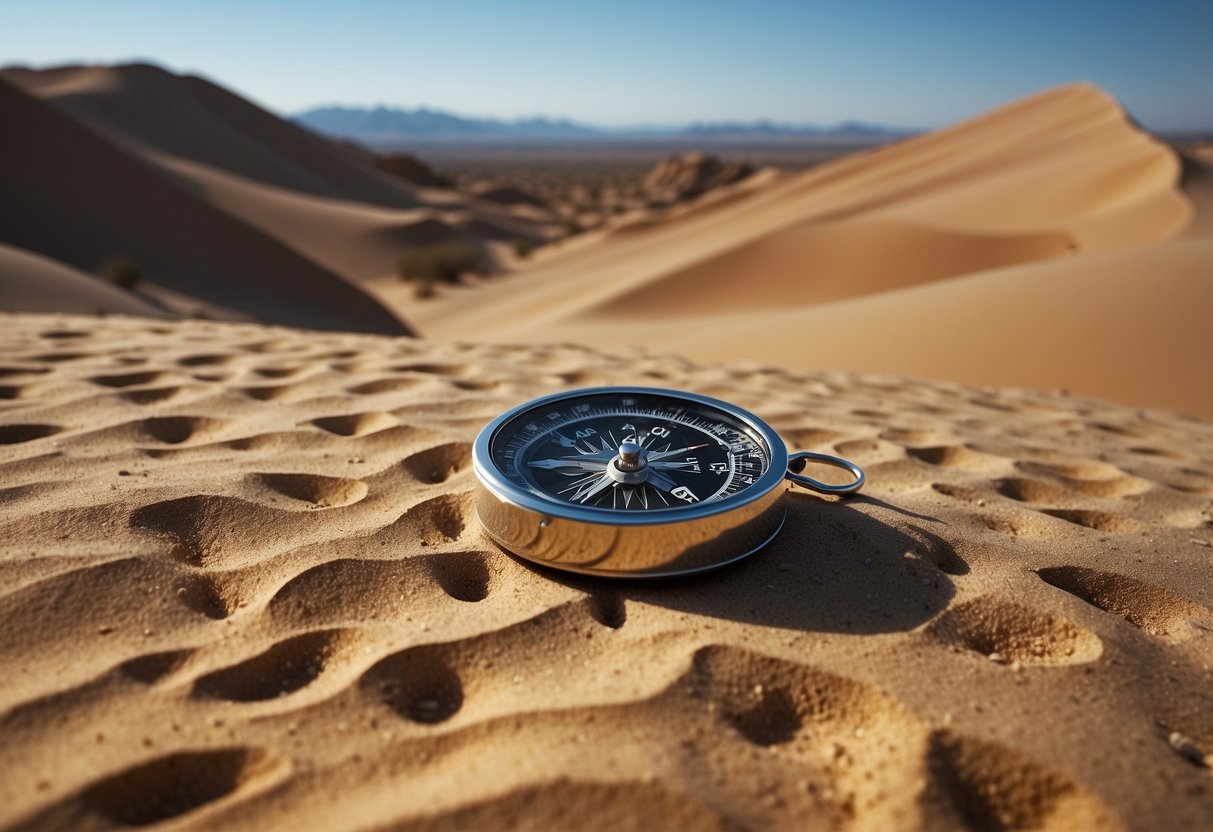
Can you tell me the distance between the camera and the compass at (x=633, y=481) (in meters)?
1.51

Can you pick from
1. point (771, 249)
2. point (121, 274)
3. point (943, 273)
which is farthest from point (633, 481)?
point (771, 249)

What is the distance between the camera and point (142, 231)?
40.0 ft

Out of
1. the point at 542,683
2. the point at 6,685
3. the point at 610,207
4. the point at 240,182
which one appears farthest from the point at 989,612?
the point at 610,207

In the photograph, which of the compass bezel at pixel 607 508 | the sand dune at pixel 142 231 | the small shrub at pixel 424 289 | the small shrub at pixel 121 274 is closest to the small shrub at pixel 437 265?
the small shrub at pixel 424 289

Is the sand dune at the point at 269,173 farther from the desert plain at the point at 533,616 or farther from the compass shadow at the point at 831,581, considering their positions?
the compass shadow at the point at 831,581

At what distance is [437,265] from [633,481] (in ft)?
59.2

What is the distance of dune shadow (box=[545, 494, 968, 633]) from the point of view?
5.05 feet

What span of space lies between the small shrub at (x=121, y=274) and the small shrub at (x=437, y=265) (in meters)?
8.24

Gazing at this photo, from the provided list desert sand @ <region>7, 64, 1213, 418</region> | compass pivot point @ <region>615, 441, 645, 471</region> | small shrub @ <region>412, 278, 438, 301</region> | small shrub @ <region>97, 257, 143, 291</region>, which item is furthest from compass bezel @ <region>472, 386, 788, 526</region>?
small shrub @ <region>412, 278, 438, 301</region>

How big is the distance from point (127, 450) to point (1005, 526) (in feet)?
7.81

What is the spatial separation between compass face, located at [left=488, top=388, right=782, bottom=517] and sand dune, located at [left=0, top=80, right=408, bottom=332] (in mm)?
10306

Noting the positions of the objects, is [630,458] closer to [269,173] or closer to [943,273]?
[943,273]

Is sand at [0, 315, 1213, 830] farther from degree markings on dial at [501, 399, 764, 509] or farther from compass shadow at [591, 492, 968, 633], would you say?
degree markings on dial at [501, 399, 764, 509]

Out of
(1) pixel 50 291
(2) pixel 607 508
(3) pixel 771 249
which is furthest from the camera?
(3) pixel 771 249
